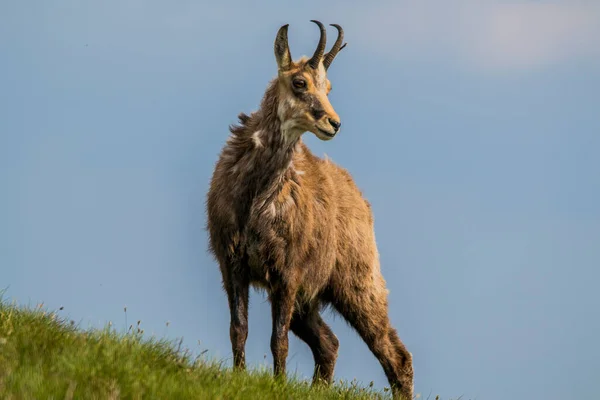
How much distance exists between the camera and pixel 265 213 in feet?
29.8

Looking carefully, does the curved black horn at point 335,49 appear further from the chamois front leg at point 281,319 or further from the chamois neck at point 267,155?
the chamois front leg at point 281,319

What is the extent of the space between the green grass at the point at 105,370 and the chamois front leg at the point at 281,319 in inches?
37.1

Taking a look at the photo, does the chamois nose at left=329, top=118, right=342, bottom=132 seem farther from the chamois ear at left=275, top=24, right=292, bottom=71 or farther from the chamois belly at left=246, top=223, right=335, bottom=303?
the chamois belly at left=246, top=223, right=335, bottom=303

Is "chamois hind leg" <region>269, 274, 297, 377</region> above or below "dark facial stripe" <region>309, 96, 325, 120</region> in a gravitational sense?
below

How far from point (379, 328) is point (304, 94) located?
10.5ft

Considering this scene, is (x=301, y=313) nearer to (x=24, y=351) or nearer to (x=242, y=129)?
(x=242, y=129)

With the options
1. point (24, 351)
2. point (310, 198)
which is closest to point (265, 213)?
point (310, 198)

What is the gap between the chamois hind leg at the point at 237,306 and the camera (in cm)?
892

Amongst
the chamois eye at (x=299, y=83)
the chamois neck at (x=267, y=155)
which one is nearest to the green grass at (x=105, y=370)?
the chamois neck at (x=267, y=155)

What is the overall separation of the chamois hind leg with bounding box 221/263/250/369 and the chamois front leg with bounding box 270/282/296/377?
28 cm

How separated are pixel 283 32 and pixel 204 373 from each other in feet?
13.0

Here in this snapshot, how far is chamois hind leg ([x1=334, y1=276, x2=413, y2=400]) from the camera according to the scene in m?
10.6

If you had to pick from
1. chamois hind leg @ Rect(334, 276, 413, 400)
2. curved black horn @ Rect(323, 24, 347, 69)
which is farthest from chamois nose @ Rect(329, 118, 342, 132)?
chamois hind leg @ Rect(334, 276, 413, 400)

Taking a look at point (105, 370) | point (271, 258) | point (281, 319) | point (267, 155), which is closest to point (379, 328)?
point (281, 319)
